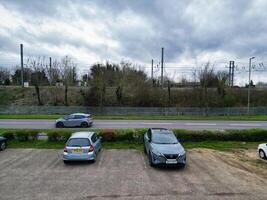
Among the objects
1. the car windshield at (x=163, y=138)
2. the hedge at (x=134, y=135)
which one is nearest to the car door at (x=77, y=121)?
the hedge at (x=134, y=135)

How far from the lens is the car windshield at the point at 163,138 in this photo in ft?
41.1

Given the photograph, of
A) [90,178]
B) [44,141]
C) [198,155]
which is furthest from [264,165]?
[44,141]

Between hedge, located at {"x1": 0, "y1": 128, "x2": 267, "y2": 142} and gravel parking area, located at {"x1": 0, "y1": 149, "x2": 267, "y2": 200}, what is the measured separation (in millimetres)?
2673

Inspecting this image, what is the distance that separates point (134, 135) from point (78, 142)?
5514 millimetres

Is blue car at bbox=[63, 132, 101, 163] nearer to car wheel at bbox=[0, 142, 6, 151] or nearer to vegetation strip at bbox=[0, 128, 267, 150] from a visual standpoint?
vegetation strip at bbox=[0, 128, 267, 150]

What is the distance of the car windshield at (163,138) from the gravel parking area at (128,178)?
128cm

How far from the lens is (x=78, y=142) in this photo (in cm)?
1194

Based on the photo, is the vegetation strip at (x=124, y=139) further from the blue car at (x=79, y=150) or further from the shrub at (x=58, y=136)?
the blue car at (x=79, y=150)

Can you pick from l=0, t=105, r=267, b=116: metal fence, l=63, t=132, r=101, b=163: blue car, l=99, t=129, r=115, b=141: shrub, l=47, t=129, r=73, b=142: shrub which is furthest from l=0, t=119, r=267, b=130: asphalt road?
l=63, t=132, r=101, b=163: blue car

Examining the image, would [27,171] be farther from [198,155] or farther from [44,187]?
[198,155]

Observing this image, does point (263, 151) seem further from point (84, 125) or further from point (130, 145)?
point (84, 125)

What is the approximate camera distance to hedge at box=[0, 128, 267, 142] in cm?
1642

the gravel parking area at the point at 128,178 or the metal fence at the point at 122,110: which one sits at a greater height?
the metal fence at the point at 122,110

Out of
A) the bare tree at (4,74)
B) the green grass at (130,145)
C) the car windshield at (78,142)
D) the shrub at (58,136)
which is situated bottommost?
the green grass at (130,145)
